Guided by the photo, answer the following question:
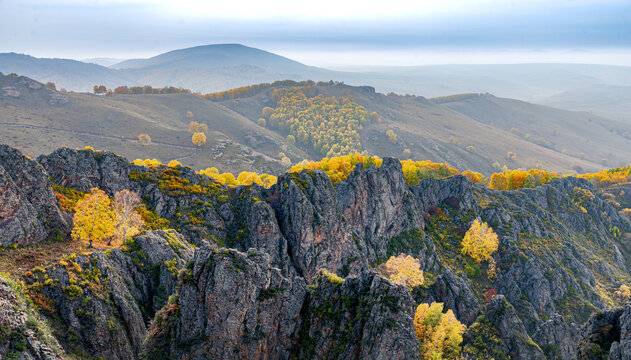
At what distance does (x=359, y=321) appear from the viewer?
133 ft

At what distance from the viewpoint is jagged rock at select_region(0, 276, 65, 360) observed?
27531mm

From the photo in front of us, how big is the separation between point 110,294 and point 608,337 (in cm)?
5657

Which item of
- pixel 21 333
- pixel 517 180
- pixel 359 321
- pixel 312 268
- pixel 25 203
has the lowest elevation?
pixel 517 180

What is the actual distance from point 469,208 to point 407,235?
28.2 meters

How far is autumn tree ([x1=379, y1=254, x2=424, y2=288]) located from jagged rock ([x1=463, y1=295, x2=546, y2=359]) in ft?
55.7

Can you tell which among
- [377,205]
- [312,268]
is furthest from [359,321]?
[377,205]

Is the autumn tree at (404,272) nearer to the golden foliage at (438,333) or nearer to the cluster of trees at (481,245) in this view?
the golden foliage at (438,333)

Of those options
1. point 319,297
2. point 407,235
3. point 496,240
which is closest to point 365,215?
point 407,235

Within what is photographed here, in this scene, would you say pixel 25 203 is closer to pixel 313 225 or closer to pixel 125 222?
pixel 125 222

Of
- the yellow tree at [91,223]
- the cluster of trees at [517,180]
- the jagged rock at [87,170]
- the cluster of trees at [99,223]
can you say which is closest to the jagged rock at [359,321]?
the cluster of trees at [99,223]

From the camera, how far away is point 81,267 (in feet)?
130

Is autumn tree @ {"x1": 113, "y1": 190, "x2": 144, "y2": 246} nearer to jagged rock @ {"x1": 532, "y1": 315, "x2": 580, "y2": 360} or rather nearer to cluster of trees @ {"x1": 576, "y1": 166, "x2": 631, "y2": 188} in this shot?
jagged rock @ {"x1": 532, "y1": 315, "x2": 580, "y2": 360}

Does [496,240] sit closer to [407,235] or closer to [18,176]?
[407,235]

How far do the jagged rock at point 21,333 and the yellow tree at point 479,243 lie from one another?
94.7m
